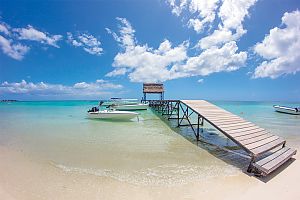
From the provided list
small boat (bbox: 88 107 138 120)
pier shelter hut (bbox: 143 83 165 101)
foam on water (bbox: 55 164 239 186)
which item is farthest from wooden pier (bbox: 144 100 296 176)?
pier shelter hut (bbox: 143 83 165 101)

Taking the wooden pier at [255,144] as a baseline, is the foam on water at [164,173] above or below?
below

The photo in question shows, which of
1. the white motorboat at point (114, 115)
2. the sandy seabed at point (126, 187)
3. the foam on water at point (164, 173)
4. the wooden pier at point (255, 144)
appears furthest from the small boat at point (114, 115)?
the sandy seabed at point (126, 187)

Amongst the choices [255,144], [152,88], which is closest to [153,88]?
[152,88]

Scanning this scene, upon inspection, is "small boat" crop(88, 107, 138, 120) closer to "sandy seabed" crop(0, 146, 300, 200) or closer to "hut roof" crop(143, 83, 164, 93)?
"sandy seabed" crop(0, 146, 300, 200)

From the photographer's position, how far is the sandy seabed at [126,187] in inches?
191

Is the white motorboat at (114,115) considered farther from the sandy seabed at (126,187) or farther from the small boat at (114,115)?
the sandy seabed at (126,187)

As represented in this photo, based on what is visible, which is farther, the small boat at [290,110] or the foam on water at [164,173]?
the small boat at [290,110]

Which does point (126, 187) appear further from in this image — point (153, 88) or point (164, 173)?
point (153, 88)

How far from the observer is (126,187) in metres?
5.36

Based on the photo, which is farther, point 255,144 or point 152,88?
point 152,88

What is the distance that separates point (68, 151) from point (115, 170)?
343 centimetres

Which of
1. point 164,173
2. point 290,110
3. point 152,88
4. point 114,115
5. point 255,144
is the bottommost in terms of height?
point 164,173

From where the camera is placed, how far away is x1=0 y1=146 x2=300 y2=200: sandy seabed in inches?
191

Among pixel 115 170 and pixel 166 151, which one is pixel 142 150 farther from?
pixel 115 170
